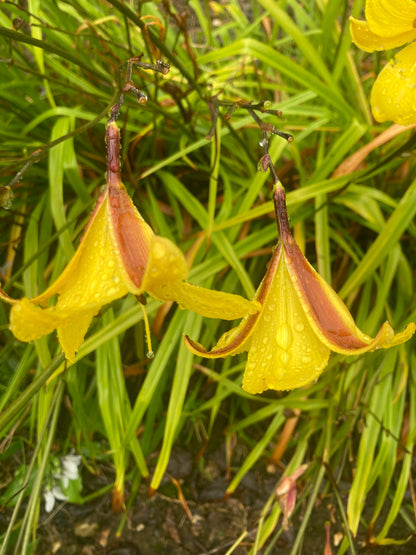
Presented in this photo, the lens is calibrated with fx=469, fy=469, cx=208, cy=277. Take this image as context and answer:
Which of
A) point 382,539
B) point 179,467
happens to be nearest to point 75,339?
Answer: point 179,467

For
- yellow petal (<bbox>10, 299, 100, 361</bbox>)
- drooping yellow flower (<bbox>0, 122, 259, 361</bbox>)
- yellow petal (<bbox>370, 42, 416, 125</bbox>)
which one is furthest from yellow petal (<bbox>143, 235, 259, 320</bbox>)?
yellow petal (<bbox>370, 42, 416, 125</bbox>)

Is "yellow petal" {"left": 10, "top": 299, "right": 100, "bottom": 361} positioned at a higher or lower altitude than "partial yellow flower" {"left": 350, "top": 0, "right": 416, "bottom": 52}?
lower

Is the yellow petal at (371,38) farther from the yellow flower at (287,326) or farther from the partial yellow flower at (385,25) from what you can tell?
the yellow flower at (287,326)

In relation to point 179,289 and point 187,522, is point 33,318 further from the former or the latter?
point 187,522

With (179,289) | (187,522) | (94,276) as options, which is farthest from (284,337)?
(187,522)

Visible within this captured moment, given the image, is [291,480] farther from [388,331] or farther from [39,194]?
[39,194]

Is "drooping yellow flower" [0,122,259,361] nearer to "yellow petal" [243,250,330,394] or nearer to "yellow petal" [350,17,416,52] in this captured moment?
"yellow petal" [243,250,330,394]
